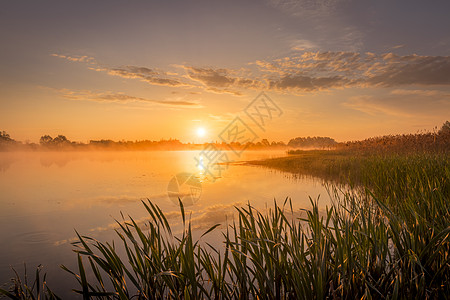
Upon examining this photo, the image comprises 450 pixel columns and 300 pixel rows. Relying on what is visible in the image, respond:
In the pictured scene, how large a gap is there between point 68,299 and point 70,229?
4676mm

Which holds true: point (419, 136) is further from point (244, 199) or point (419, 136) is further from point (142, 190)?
point (142, 190)

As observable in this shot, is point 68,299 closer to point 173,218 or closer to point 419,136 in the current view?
point 173,218

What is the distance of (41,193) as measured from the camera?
15344 mm

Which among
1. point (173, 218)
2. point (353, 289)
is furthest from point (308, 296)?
point (173, 218)

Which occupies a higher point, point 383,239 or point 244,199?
point 383,239

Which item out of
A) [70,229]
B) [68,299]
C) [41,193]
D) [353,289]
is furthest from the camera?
[41,193]

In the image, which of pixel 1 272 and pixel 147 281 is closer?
pixel 147 281

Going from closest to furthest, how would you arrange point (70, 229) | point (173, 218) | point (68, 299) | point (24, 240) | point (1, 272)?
point (68, 299) < point (1, 272) < point (24, 240) < point (70, 229) < point (173, 218)

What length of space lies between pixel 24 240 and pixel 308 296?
833 centimetres

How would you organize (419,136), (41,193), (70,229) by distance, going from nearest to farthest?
(70,229), (41,193), (419,136)

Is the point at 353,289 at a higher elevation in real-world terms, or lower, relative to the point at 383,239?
lower

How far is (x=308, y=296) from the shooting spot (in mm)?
2416

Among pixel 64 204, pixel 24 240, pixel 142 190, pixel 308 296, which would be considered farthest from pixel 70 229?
pixel 308 296

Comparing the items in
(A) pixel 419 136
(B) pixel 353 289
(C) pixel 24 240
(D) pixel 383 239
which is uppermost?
(A) pixel 419 136
